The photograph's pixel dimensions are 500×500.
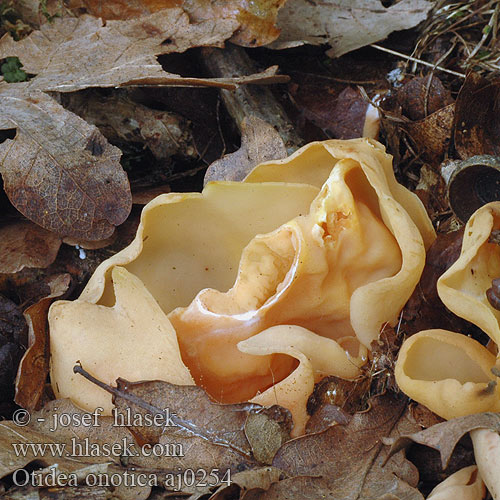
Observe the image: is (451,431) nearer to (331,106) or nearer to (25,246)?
(25,246)

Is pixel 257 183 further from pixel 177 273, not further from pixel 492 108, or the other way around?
pixel 492 108

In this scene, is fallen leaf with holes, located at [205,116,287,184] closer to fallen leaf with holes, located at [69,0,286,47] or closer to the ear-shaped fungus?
the ear-shaped fungus

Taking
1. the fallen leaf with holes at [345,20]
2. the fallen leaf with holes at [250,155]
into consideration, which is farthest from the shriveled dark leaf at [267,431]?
the fallen leaf with holes at [345,20]

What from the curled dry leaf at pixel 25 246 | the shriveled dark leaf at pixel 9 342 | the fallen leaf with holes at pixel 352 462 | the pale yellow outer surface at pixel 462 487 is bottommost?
the shriveled dark leaf at pixel 9 342

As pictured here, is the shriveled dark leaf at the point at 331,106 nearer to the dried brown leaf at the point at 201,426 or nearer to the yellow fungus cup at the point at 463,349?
the yellow fungus cup at the point at 463,349

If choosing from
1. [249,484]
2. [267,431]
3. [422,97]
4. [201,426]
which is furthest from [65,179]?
[422,97]

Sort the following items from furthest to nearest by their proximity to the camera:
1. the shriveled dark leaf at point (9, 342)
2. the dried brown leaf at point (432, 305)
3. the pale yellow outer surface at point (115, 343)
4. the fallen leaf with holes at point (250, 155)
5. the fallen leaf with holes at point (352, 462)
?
the fallen leaf with holes at point (250, 155)
the shriveled dark leaf at point (9, 342)
the dried brown leaf at point (432, 305)
the pale yellow outer surface at point (115, 343)
the fallen leaf with holes at point (352, 462)

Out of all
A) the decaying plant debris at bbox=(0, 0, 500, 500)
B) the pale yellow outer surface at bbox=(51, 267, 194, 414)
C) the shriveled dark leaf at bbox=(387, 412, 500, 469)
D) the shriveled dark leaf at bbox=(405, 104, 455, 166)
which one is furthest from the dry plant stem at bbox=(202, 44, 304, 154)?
the shriveled dark leaf at bbox=(387, 412, 500, 469)
